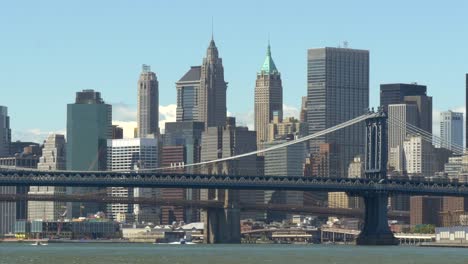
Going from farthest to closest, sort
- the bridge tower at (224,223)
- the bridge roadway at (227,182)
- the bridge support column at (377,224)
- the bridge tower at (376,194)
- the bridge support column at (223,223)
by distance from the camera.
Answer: the bridge tower at (224,223) < the bridge support column at (223,223) < the bridge tower at (376,194) < the bridge support column at (377,224) < the bridge roadway at (227,182)

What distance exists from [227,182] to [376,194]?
44.7 feet

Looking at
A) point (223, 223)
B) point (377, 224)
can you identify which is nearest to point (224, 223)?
point (223, 223)

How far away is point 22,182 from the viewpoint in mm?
150625

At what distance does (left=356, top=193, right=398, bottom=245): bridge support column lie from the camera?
509 ft

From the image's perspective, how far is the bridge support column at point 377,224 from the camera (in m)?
155

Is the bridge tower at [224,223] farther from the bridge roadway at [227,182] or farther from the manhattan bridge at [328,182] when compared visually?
the bridge roadway at [227,182]

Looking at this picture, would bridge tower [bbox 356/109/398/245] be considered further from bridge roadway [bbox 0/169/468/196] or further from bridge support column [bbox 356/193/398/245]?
bridge roadway [bbox 0/169/468/196]

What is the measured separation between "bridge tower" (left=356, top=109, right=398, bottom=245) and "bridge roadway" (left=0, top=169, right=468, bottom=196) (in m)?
1.39

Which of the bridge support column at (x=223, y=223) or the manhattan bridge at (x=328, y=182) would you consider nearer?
the manhattan bridge at (x=328, y=182)

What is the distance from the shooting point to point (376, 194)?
15650 centimetres

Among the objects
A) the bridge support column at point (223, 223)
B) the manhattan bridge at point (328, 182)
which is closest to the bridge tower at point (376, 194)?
the manhattan bridge at point (328, 182)

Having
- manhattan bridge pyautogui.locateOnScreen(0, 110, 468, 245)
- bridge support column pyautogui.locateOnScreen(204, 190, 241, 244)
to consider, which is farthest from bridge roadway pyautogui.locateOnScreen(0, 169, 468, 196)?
bridge support column pyautogui.locateOnScreen(204, 190, 241, 244)

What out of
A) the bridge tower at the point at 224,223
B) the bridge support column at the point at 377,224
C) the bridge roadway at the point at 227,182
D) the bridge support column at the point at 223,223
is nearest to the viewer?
the bridge roadway at the point at 227,182

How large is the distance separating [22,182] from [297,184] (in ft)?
80.9
